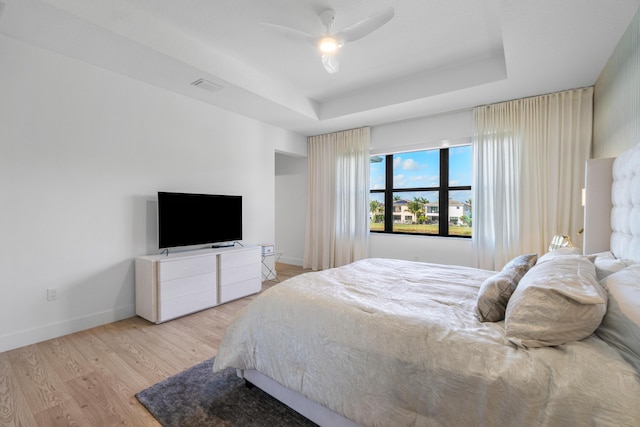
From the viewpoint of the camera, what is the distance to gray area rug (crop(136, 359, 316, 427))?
1621mm

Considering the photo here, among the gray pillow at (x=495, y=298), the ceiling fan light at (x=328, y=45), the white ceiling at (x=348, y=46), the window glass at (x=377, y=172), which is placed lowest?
the gray pillow at (x=495, y=298)

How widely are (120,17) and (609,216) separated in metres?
4.30

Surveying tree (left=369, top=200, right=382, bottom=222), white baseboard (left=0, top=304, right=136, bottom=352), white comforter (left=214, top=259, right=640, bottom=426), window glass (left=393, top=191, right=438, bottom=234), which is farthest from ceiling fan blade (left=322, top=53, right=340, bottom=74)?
white baseboard (left=0, top=304, right=136, bottom=352)

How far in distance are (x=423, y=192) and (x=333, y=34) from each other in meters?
3.21

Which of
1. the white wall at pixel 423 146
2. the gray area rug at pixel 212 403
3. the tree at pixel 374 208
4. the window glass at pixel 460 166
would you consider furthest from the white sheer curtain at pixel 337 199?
the gray area rug at pixel 212 403

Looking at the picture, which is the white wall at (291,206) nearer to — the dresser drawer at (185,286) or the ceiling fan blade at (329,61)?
the dresser drawer at (185,286)

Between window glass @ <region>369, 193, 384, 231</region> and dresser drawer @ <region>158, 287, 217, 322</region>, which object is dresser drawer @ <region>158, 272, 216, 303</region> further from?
window glass @ <region>369, 193, 384, 231</region>

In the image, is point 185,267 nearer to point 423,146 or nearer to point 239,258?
point 239,258

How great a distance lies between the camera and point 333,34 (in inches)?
90.5

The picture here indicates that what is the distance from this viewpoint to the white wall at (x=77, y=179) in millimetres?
2426

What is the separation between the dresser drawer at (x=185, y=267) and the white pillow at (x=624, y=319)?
331 centimetres

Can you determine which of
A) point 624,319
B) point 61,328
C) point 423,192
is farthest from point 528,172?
point 61,328

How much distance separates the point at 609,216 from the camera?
230 centimetres

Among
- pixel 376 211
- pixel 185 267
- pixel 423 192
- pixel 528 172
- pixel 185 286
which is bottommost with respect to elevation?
pixel 185 286
